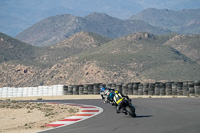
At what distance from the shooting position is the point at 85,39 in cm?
15375

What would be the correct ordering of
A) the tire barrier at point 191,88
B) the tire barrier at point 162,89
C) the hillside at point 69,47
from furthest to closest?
the hillside at point 69,47, the tire barrier at point 162,89, the tire barrier at point 191,88

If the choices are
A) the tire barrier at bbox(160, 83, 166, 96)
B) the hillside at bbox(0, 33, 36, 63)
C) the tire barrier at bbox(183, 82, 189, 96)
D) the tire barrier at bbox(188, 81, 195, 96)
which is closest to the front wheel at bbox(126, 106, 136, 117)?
the tire barrier at bbox(188, 81, 195, 96)

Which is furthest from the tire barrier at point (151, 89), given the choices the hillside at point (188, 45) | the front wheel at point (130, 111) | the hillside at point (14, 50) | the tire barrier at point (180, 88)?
the hillside at point (14, 50)

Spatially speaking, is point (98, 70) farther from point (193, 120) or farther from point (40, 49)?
point (193, 120)

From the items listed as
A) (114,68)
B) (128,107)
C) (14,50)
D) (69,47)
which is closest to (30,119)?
(128,107)

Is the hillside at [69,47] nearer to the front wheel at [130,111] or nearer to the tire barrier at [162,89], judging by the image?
the tire barrier at [162,89]

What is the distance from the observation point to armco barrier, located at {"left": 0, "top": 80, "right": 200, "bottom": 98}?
32688mm

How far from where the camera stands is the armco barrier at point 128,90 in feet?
107

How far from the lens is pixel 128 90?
37.0 meters

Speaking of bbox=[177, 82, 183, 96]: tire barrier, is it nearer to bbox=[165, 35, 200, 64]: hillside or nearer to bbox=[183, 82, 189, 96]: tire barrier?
bbox=[183, 82, 189, 96]: tire barrier

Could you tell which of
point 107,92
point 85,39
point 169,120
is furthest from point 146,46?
point 169,120

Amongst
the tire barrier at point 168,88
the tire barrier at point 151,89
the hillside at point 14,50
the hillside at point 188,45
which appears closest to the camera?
the tire barrier at point 168,88

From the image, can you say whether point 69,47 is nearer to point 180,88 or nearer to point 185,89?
point 180,88

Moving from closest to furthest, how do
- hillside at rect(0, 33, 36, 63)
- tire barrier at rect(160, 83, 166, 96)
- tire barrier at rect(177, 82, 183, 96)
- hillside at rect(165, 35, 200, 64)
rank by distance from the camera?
1. tire barrier at rect(177, 82, 183, 96)
2. tire barrier at rect(160, 83, 166, 96)
3. hillside at rect(165, 35, 200, 64)
4. hillside at rect(0, 33, 36, 63)
